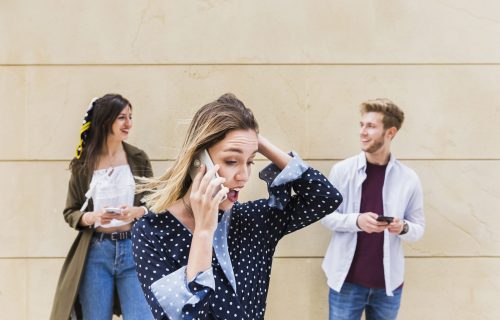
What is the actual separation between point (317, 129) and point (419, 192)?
937 millimetres

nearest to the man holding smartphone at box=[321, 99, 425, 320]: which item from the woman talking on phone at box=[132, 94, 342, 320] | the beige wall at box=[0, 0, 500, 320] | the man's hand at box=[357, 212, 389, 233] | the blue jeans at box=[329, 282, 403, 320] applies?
the blue jeans at box=[329, 282, 403, 320]

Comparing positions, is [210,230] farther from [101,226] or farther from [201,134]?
[101,226]

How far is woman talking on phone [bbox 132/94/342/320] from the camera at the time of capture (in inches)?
73.2

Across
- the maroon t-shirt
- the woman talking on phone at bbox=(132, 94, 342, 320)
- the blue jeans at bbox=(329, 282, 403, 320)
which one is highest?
the woman talking on phone at bbox=(132, 94, 342, 320)

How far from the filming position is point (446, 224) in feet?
14.6

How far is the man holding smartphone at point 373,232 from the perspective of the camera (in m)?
3.72

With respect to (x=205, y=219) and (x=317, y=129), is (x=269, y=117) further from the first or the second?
(x=205, y=219)

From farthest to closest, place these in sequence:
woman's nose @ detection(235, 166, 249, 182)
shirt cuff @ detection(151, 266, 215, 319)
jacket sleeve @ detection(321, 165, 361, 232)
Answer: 1. jacket sleeve @ detection(321, 165, 361, 232)
2. woman's nose @ detection(235, 166, 249, 182)
3. shirt cuff @ detection(151, 266, 215, 319)

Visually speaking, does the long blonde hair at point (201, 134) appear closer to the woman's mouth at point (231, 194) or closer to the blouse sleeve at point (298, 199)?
the woman's mouth at point (231, 194)

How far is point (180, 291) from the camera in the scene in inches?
72.3

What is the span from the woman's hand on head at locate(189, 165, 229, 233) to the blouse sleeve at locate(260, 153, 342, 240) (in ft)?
1.51

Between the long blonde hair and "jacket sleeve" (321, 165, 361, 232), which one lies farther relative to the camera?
"jacket sleeve" (321, 165, 361, 232)

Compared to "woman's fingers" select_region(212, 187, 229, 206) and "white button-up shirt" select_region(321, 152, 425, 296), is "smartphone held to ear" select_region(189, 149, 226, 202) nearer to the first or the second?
"woman's fingers" select_region(212, 187, 229, 206)

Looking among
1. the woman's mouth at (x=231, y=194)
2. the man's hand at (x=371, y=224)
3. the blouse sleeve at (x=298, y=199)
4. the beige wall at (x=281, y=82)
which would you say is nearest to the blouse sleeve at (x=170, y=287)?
the woman's mouth at (x=231, y=194)
